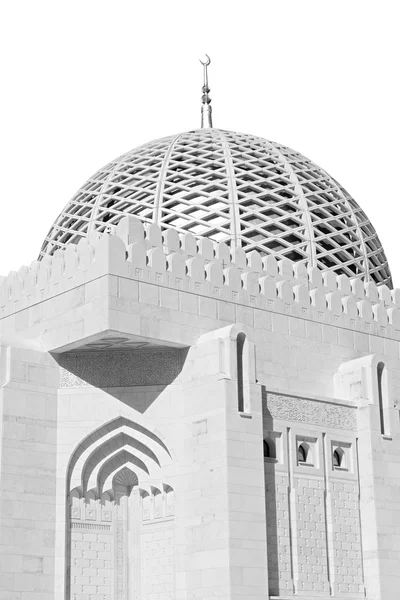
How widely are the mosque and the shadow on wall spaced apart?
0.06 feet

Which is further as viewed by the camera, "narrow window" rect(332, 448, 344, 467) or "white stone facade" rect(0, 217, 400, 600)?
"narrow window" rect(332, 448, 344, 467)

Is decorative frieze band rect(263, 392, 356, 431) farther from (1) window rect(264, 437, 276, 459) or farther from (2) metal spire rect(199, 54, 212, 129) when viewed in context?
(2) metal spire rect(199, 54, 212, 129)

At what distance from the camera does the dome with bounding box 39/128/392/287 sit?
56.5 ft

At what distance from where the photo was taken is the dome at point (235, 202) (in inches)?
678

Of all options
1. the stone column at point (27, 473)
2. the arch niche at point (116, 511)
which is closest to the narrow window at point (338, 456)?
the arch niche at point (116, 511)

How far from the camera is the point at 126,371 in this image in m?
14.9

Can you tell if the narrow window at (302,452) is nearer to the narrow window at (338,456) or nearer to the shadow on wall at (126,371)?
the narrow window at (338,456)

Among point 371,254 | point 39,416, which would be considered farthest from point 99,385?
→ point 371,254

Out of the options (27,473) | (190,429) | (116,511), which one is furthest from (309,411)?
(27,473)

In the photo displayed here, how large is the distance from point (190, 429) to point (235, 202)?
4509mm

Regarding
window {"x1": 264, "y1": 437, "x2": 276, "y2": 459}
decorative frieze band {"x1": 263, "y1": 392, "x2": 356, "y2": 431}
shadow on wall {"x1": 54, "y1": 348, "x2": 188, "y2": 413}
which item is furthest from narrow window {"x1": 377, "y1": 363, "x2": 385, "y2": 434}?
shadow on wall {"x1": 54, "y1": 348, "x2": 188, "y2": 413}

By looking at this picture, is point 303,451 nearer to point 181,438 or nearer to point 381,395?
point 381,395

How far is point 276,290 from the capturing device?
1591 centimetres

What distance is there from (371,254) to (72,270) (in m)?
6.11
